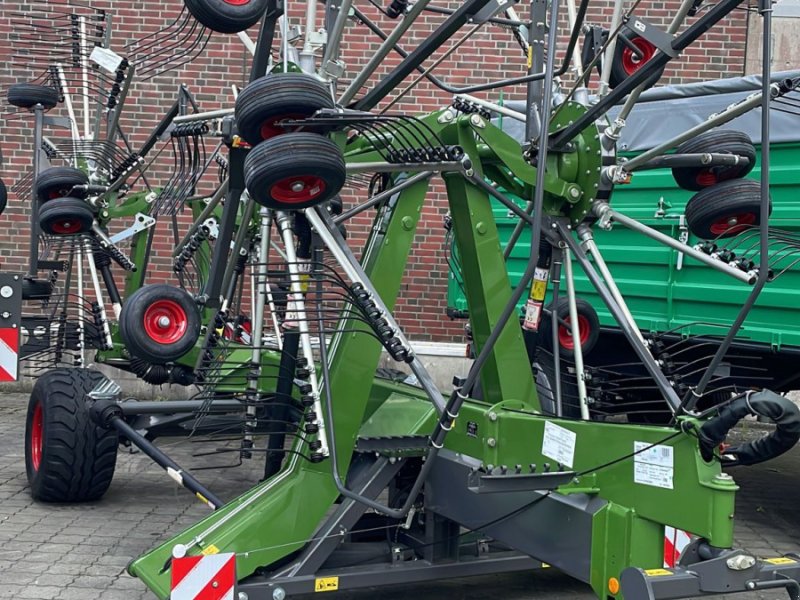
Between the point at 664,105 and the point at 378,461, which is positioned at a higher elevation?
the point at 664,105

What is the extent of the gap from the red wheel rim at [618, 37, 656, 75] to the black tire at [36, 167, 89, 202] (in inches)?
151

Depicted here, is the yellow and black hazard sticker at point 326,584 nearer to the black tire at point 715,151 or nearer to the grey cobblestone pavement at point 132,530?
the grey cobblestone pavement at point 132,530

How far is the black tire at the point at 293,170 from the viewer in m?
3.83

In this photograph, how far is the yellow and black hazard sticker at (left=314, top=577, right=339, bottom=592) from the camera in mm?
4340

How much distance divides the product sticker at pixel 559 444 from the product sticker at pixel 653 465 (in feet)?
0.96

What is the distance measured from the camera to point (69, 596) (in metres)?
4.79

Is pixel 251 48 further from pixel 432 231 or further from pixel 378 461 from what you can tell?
pixel 432 231

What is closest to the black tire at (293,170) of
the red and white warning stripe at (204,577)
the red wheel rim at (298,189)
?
the red wheel rim at (298,189)

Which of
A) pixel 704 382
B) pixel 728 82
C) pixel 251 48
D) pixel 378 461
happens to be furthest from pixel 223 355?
pixel 728 82

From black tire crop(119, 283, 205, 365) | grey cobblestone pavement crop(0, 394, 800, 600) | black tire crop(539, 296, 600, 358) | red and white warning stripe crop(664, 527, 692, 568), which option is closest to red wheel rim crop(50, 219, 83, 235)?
grey cobblestone pavement crop(0, 394, 800, 600)

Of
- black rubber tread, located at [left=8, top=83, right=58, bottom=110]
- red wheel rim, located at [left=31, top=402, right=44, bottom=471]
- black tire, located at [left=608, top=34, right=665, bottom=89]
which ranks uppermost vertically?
black rubber tread, located at [left=8, top=83, right=58, bottom=110]

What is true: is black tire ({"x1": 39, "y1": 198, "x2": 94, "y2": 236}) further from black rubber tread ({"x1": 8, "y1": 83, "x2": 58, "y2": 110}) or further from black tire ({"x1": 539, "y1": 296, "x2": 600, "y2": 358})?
black tire ({"x1": 539, "y1": 296, "x2": 600, "y2": 358})

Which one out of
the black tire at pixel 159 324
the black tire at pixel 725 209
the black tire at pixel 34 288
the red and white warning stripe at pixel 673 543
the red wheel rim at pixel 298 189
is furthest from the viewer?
the black tire at pixel 34 288

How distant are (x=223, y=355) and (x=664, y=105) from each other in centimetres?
374
